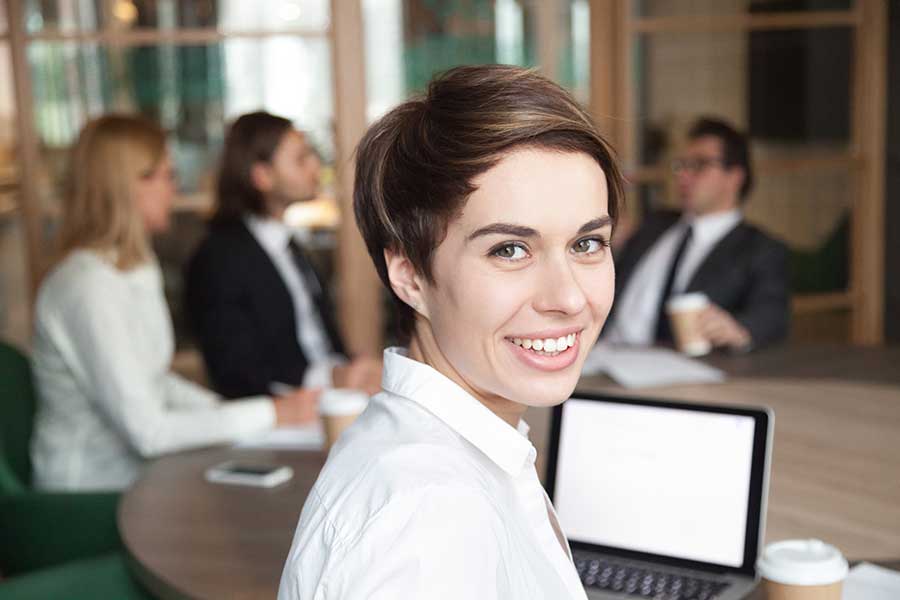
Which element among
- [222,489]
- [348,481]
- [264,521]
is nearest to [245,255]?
[222,489]

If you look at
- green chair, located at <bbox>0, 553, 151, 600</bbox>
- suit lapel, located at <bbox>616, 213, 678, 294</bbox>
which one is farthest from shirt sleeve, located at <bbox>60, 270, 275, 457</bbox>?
suit lapel, located at <bbox>616, 213, 678, 294</bbox>

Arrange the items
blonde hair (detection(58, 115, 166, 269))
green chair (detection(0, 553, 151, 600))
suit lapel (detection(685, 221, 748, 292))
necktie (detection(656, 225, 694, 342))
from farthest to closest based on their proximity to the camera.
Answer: necktie (detection(656, 225, 694, 342)) < suit lapel (detection(685, 221, 748, 292)) < blonde hair (detection(58, 115, 166, 269)) < green chair (detection(0, 553, 151, 600))

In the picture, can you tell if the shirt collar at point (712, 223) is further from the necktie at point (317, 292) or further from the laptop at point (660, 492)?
the laptop at point (660, 492)

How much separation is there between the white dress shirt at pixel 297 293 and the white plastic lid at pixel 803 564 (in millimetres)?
1948

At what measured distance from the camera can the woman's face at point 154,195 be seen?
249cm

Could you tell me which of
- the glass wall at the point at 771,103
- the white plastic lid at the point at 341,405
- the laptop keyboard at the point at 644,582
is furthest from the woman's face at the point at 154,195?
the glass wall at the point at 771,103

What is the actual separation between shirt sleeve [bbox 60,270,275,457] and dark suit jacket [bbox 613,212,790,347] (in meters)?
1.44

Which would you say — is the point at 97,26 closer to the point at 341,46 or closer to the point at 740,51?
the point at 341,46

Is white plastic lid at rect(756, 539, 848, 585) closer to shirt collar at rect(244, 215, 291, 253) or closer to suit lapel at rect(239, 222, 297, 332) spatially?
suit lapel at rect(239, 222, 297, 332)

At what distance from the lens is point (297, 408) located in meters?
2.30

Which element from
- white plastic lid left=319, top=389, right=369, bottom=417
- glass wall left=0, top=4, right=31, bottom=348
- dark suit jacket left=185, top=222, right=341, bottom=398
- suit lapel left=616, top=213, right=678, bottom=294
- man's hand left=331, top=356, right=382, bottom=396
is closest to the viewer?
white plastic lid left=319, top=389, right=369, bottom=417

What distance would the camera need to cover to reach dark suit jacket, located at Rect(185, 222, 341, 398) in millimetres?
2900

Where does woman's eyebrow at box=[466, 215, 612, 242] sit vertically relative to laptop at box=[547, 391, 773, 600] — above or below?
above

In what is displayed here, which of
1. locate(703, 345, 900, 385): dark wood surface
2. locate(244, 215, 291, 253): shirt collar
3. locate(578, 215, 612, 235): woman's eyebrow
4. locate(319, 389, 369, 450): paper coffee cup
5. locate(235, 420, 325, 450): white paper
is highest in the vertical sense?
locate(578, 215, 612, 235): woman's eyebrow
